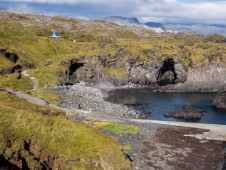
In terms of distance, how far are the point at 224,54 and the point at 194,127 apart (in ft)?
297

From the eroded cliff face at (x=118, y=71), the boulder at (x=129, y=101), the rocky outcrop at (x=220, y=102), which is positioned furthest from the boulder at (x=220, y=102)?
the eroded cliff face at (x=118, y=71)

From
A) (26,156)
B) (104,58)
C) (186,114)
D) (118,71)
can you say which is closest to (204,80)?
(118,71)

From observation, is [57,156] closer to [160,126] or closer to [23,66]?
[160,126]

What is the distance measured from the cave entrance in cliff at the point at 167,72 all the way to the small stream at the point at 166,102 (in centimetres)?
2204

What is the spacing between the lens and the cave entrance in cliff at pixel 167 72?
535ft

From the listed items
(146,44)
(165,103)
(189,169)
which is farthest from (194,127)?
(146,44)

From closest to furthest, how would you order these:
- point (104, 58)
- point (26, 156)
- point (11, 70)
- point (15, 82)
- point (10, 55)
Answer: point (26, 156)
point (15, 82)
point (11, 70)
point (10, 55)
point (104, 58)

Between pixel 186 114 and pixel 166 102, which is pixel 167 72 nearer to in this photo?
pixel 166 102

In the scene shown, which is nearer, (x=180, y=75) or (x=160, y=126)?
(x=160, y=126)

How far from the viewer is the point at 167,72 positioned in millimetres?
166875

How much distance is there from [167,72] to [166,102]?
156 ft

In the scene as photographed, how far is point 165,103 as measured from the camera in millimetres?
120062

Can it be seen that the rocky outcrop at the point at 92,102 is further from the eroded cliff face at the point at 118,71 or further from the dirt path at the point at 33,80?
the eroded cliff face at the point at 118,71

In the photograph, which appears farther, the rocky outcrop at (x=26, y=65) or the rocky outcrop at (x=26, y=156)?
the rocky outcrop at (x=26, y=65)
